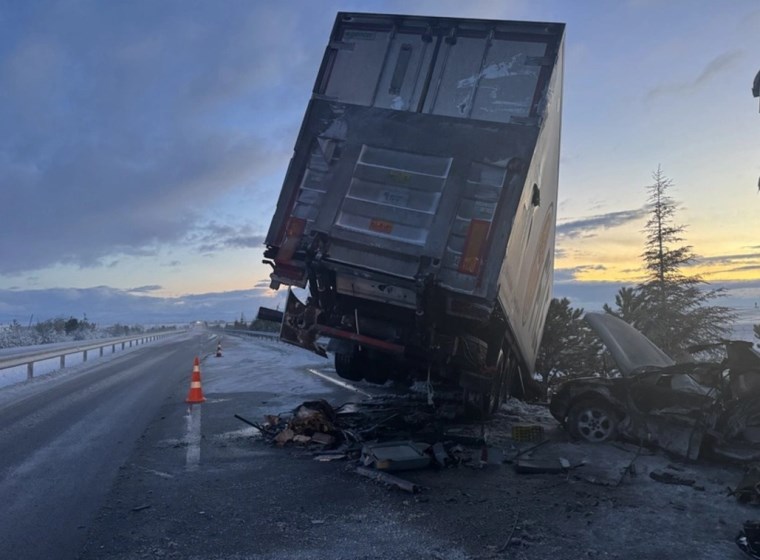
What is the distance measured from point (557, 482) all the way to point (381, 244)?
9.07 ft

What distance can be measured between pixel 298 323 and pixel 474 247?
2.52 meters

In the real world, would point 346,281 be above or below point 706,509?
above

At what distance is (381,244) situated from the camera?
229 inches

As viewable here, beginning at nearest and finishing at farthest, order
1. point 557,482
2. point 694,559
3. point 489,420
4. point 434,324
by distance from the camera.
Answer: point 694,559 → point 557,482 → point 434,324 → point 489,420

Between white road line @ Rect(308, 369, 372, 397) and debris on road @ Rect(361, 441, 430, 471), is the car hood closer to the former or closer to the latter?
debris on road @ Rect(361, 441, 430, 471)

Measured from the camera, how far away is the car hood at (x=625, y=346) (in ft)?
22.2

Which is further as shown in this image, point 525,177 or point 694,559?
point 525,177

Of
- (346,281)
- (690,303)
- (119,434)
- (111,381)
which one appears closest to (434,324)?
(346,281)

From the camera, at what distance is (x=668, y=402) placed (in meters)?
6.32

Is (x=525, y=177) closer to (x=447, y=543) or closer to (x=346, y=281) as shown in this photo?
(x=346, y=281)

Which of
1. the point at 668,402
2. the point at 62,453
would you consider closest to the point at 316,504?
the point at 62,453

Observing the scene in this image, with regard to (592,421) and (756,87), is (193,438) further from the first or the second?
(756,87)

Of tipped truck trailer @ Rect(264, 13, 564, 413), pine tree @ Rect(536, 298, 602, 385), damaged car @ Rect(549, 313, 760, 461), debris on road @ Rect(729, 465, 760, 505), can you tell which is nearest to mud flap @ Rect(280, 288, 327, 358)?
tipped truck trailer @ Rect(264, 13, 564, 413)

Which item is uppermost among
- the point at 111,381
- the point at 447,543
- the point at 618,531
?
the point at 618,531
